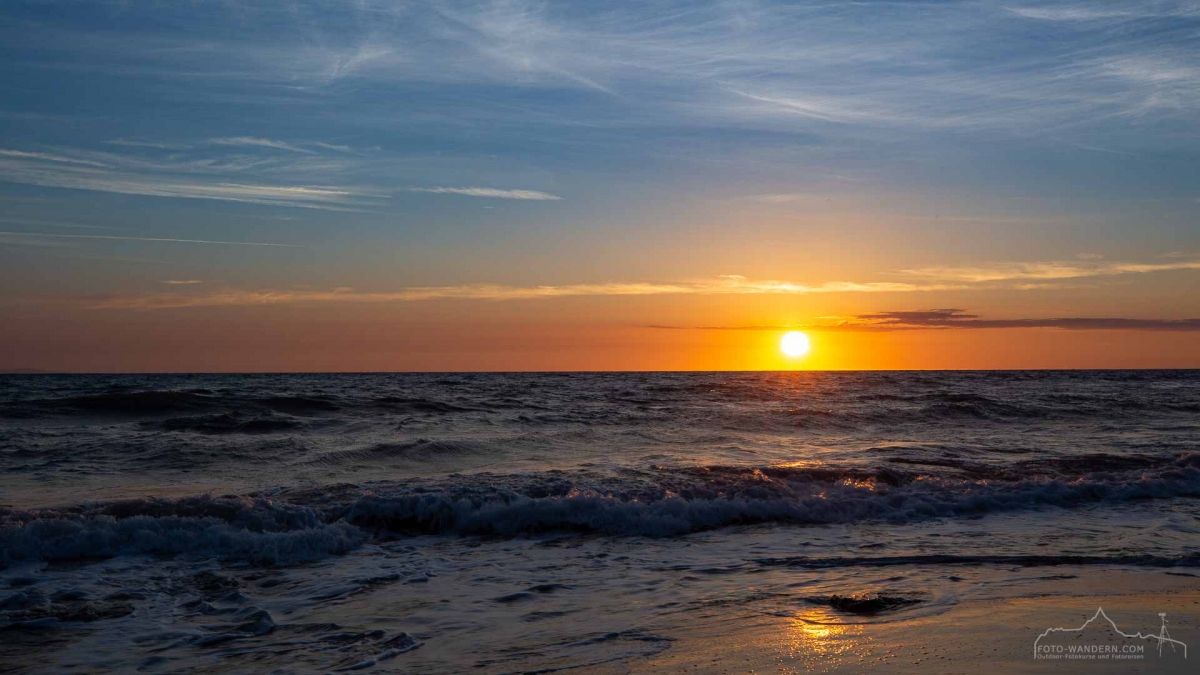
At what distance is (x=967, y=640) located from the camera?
5570 mm

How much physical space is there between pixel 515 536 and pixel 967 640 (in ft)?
19.0

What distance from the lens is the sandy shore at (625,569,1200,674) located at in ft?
16.7

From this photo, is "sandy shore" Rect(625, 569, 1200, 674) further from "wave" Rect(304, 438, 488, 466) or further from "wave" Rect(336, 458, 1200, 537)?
"wave" Rect(304, 438, 488, 466)

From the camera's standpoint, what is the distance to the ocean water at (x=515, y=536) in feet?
20.0

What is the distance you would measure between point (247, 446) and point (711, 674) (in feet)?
51.4

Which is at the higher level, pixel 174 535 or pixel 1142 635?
pixel 1142 635

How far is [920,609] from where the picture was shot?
251 inches

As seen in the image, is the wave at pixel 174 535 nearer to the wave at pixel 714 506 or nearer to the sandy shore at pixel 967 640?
the wave at pixel 714 506

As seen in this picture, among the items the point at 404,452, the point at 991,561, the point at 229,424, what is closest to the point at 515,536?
the point at 991,561

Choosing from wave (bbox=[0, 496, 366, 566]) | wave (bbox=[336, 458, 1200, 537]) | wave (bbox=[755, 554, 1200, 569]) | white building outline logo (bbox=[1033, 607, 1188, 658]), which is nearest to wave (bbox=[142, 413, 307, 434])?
wave (bbox=[0, 496, 366, 566])

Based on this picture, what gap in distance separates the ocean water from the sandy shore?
0.84ft

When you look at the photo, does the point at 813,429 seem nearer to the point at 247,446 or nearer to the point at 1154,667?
the point at 247,446

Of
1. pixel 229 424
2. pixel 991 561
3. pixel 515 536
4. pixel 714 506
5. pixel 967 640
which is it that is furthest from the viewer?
pixel 229 424

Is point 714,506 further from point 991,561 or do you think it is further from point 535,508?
point 991,561
